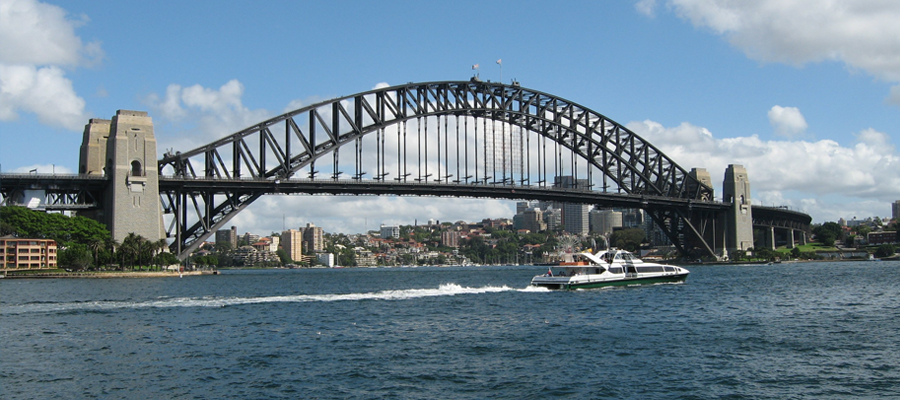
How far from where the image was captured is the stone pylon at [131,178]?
82188 millimetres

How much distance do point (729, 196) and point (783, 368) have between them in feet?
399

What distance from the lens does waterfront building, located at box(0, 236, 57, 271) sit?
92312 millimetres

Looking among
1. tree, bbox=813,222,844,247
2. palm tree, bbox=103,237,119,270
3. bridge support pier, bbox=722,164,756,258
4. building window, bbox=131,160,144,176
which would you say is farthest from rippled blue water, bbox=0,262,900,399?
tree, bbox=813,222,844,247

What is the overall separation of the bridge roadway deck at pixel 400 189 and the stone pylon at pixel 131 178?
2.69 m

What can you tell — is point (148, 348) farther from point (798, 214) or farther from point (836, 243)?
point (836, 243)

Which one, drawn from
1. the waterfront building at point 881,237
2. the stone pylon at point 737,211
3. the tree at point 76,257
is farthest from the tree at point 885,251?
the tree at point 76,257

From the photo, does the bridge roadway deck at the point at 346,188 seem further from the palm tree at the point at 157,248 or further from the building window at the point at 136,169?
the palm tree at the point at 157,248

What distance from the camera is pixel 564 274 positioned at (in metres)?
58.9

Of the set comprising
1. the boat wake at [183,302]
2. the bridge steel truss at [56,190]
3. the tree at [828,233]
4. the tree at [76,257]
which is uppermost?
the bridge steel truss at [56,190]

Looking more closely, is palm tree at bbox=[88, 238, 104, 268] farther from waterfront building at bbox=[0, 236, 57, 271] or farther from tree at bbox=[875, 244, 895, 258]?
tree at bbox=[875, 244, 895, 258]

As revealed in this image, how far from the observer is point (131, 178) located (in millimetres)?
82812

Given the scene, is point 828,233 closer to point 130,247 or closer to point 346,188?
point 346,188

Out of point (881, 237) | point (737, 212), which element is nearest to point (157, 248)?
point (737, 212)

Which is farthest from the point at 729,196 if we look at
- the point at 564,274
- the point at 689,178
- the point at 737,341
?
the point at 737,341
